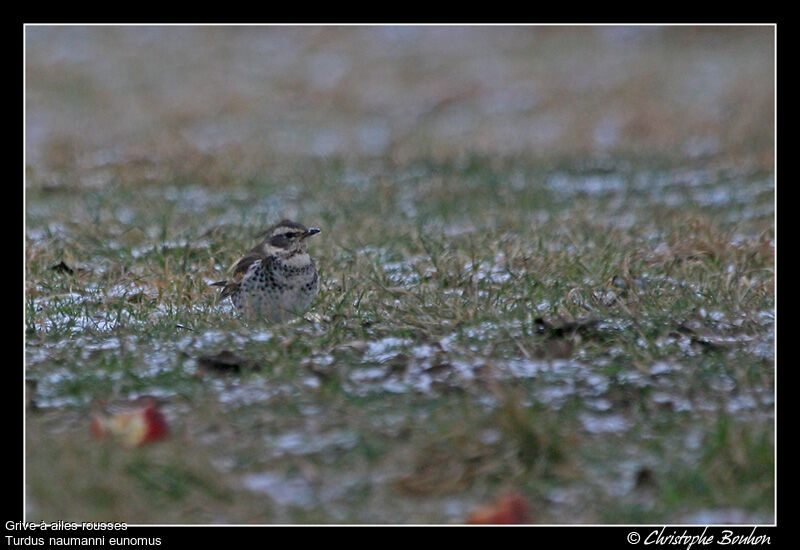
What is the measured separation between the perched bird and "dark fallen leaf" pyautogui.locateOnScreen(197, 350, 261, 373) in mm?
831

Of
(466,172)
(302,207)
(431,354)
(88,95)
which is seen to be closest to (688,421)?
(431,354)

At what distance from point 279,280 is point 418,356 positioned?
1.21 meters

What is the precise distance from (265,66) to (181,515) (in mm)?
15846

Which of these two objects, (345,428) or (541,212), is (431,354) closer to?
(345,428)

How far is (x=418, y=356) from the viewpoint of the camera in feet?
17.9

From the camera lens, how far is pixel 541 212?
966cm

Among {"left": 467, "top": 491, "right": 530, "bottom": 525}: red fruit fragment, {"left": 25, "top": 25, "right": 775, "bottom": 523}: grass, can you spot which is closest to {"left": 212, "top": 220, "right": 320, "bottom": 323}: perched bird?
{"left": 25, "top": 25, "right": 775, "bottom": 523}: grass

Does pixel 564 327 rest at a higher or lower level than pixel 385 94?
lower

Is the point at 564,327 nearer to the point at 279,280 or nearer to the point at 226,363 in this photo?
the point at 279,280

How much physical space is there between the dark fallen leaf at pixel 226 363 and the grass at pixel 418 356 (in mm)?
55

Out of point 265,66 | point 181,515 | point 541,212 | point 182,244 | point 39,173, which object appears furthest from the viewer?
point 265,66

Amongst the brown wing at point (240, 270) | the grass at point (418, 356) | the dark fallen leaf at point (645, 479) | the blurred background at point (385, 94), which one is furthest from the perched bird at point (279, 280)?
the blurred background at point (385, 94)

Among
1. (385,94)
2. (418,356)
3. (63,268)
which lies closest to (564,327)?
(418,356)

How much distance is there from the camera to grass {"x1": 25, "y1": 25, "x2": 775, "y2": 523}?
4.21 m
